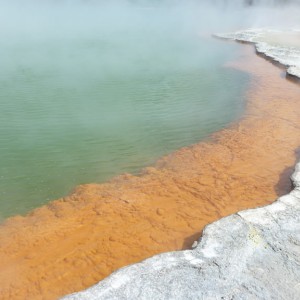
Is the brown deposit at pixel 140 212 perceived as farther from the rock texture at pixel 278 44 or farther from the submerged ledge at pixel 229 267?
the rock texture at pixel 278 44

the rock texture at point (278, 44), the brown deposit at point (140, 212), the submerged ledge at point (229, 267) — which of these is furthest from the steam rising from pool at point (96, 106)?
the submerged ledge at point (229, 267)

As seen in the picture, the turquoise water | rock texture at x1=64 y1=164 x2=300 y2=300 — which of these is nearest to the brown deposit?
the turquoise water

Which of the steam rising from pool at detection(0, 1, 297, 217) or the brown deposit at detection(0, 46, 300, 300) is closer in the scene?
the brown deposit at detection(0, 46, 300, 300)

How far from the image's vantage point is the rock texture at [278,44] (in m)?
10.2

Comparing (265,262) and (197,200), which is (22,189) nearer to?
(197,200)

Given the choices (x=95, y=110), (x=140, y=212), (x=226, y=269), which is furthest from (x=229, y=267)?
(x=95, y=110)

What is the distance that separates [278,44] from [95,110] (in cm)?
892

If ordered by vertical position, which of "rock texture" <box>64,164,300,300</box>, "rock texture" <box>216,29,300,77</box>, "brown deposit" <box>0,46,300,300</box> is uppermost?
"rock texture" <box>216,29,300,77</box>

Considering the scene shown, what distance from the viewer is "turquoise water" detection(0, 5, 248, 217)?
4.79m

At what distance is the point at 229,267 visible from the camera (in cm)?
276

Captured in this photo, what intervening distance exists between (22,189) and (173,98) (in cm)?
404

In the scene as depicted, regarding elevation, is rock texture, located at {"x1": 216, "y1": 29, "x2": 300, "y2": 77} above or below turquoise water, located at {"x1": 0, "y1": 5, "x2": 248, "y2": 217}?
above

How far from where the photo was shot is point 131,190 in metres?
4.34

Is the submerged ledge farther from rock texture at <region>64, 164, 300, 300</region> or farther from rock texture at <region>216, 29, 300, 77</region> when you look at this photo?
rock texture at <region>216, 29, 300, 77</region>
